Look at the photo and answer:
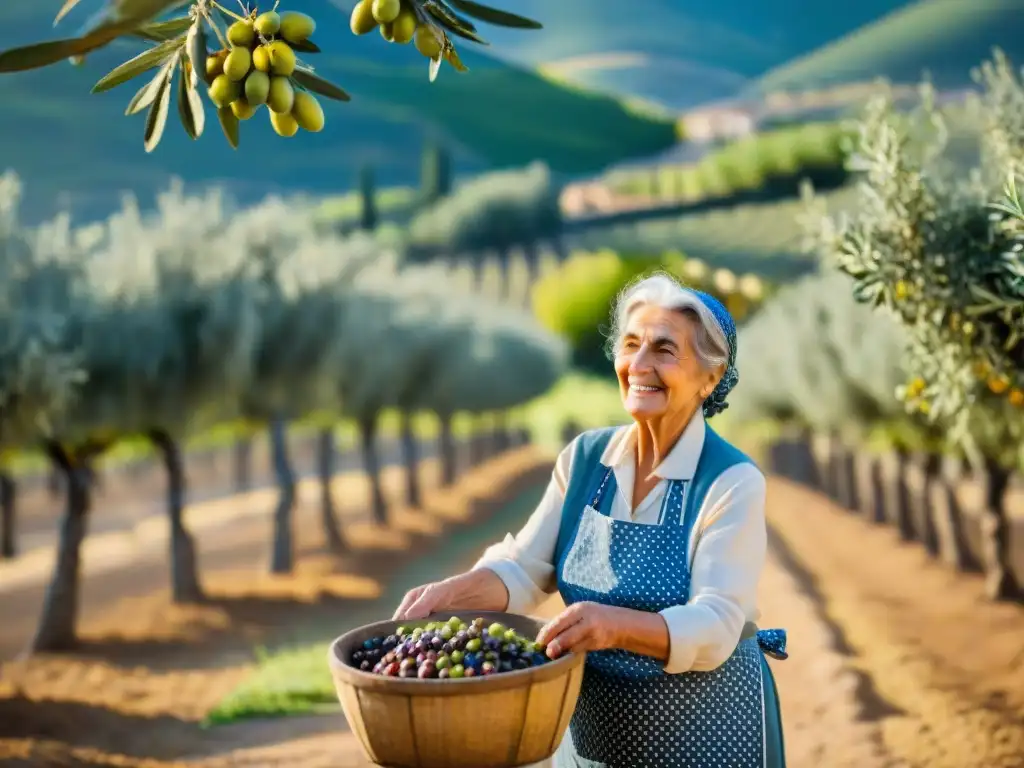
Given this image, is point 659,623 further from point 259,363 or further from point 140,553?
point 140,553

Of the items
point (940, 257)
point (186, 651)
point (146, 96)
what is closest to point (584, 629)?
point (146, 96)

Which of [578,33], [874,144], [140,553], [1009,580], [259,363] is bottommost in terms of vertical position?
[140,553]

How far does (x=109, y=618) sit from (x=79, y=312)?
5978mm

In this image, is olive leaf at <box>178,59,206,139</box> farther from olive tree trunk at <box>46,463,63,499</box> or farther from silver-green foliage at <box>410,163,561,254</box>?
silver-green foliage at <box>410,163,561,254</box>

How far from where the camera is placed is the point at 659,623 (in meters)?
2.48

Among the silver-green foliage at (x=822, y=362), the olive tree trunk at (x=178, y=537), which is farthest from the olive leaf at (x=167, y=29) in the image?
the olive tree trunk at (x=178, y=537)

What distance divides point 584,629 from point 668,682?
41cm

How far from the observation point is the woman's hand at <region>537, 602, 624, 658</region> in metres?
2.42

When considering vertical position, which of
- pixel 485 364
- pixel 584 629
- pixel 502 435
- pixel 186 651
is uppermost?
pixel 584 629

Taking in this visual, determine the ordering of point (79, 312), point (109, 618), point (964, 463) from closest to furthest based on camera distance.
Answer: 1. point (79, 312)
2. point (109, 618)
3. point (964, 463)

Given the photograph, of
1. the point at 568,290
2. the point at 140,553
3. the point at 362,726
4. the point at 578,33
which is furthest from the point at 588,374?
the point at 362,726

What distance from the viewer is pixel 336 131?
4869 cm

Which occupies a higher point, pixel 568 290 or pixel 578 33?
pixel 578 33

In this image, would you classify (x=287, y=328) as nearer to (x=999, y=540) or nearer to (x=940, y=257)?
(x=999, y=540)
